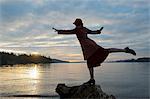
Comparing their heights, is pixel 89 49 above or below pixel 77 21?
below

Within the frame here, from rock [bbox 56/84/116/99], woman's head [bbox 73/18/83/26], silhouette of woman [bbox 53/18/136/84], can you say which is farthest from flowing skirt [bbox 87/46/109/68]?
woman's head [bbox 73/18/83/26]

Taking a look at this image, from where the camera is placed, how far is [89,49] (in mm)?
13719

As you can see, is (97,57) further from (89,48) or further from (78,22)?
(78,22)

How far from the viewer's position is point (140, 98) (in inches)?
779

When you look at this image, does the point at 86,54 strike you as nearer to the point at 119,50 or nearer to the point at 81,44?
the point at 81,44

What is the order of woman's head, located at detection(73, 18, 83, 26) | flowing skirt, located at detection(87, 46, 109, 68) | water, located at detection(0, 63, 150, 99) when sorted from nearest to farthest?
flowing skirt, located at detection(87, 46, 109, 68) < woman's head, located at detection(73, 18, 83, 26) < water, located at detection(0, 63, 150, 99)

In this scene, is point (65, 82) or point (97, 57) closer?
point (97, 57)

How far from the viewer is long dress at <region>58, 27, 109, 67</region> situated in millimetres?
13656

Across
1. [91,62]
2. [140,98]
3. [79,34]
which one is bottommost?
[140,98]

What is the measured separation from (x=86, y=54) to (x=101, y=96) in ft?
6.00

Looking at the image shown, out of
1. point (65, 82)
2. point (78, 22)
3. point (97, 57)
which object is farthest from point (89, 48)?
point (65, 82)

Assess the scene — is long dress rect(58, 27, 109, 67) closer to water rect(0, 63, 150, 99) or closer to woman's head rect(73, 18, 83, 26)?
woman's head rect(73, 18, 83, 26)

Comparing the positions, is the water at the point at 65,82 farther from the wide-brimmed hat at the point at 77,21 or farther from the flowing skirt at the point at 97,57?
the wide-brimmed hat at the point at 77,21

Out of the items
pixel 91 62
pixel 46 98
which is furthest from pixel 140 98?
pixel 91 62
